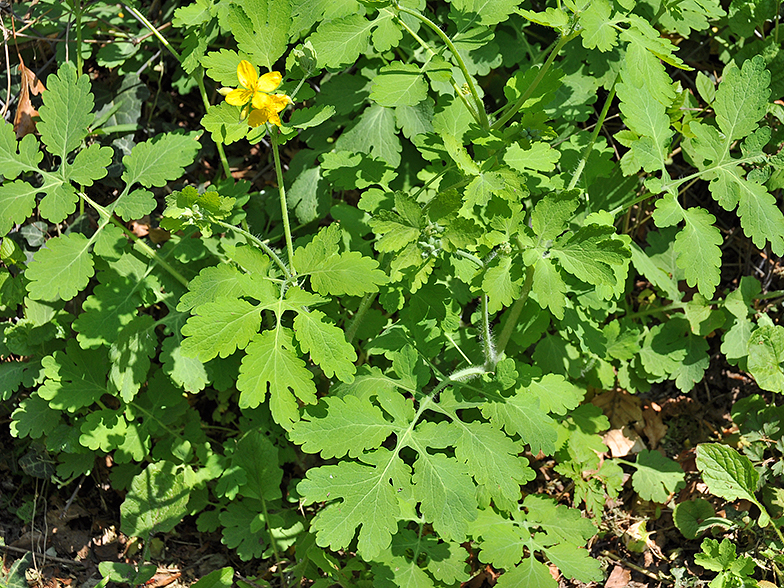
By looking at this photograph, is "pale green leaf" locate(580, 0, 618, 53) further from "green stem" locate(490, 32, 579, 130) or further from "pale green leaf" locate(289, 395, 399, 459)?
"pale green leaf" locate(289, 395, 399, 459)

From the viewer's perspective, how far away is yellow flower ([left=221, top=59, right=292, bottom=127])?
7.18 feet

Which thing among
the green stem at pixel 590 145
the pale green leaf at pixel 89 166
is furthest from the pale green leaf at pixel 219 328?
the green stem at pixel 590 145

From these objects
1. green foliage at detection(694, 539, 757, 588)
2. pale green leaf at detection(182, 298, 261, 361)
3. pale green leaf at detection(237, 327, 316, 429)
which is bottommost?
green foliage at detection(694, 539, 757, 588)

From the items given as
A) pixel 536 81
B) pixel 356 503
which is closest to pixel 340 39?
pixel 536 81

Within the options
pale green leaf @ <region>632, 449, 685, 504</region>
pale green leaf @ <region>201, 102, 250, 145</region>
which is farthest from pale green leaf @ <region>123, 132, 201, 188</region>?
pale green leaf @ <region>632, 449, 685, 504</region>

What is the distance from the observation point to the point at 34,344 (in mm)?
3059

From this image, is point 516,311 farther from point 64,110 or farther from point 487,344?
point 64,110

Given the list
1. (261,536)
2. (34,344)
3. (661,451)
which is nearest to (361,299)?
(261,536)

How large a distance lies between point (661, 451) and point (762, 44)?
7.33ft

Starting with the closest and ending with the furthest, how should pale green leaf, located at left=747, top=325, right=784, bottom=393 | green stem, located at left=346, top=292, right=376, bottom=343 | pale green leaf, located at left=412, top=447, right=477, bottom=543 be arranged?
pale green leaf, located at left=412, top=447, right=477, bottom=543, green stem, located at left=346, top=292, right=376, bottom=343, pale green leaf, located at left=747, top=325, right=784, bottom=393

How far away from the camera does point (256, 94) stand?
86.4 inches

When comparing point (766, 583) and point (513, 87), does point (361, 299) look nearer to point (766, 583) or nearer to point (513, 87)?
point (513, 87)

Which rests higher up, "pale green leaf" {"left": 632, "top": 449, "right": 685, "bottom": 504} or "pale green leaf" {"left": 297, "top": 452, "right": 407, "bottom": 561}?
"pale green leaf" {"left": 297, "top": 452, "right": 407, "bottom": 561}

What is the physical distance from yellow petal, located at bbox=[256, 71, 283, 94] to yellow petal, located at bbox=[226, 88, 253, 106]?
2.0 inches
